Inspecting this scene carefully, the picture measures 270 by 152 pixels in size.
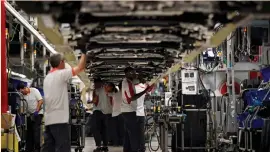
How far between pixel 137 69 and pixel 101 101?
8.68 feet

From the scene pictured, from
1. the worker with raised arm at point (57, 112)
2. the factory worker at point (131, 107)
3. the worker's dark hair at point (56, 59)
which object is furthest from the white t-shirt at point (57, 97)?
the factory worker at point (131, 107)

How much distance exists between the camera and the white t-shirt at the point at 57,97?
7051mm

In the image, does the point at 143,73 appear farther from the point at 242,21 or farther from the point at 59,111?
Result: the point at 242,21

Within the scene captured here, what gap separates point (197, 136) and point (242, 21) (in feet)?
21.1

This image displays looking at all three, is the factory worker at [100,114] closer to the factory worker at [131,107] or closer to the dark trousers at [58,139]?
the factory worker at [131,107]

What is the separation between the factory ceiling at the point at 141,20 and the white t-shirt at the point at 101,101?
564 cm

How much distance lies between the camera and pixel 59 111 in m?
7.07

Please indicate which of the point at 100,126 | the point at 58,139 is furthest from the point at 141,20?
the point at 100,126

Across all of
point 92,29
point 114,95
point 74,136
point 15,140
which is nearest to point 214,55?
point 114,95

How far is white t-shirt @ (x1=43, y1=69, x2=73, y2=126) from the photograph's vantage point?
7.05 meters

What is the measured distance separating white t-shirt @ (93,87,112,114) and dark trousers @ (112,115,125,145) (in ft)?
4.95

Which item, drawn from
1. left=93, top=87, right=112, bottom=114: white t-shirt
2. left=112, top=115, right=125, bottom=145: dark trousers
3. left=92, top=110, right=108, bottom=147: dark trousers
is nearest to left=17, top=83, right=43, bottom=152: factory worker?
left=92, top=110, right=108, bottom=147: dark trousers

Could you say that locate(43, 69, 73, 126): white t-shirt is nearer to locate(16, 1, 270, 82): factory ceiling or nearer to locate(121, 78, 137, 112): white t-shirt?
locate(16, 1, 270, 82): factory ceiling

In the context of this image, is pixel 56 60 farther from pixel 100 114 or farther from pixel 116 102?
pixel 116 102
